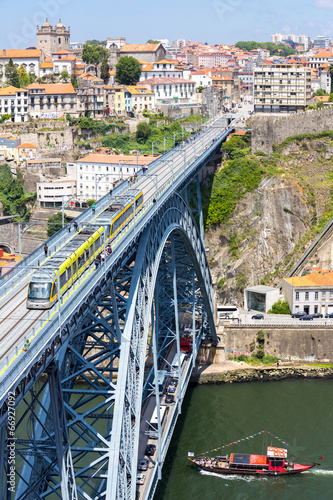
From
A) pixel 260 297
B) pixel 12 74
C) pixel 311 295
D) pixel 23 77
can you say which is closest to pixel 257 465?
pixel 311 295

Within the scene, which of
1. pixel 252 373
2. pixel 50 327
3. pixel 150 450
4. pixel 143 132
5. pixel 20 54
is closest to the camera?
pixel 50 327

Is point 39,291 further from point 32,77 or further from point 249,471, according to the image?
point 32,77

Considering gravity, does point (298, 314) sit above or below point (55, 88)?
below

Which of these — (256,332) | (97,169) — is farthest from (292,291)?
(97,169)

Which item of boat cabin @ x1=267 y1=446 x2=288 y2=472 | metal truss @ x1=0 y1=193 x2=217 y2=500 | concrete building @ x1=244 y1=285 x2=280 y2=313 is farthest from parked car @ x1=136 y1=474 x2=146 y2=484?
concrete building @ x1=244 y1=285 x2=280 y2=313

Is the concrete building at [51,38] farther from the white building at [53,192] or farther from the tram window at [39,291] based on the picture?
the tram window at [39,291]

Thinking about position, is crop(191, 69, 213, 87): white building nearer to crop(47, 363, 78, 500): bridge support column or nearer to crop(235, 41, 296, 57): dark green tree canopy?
crop(47, 363, 78, 500): bridge support column
